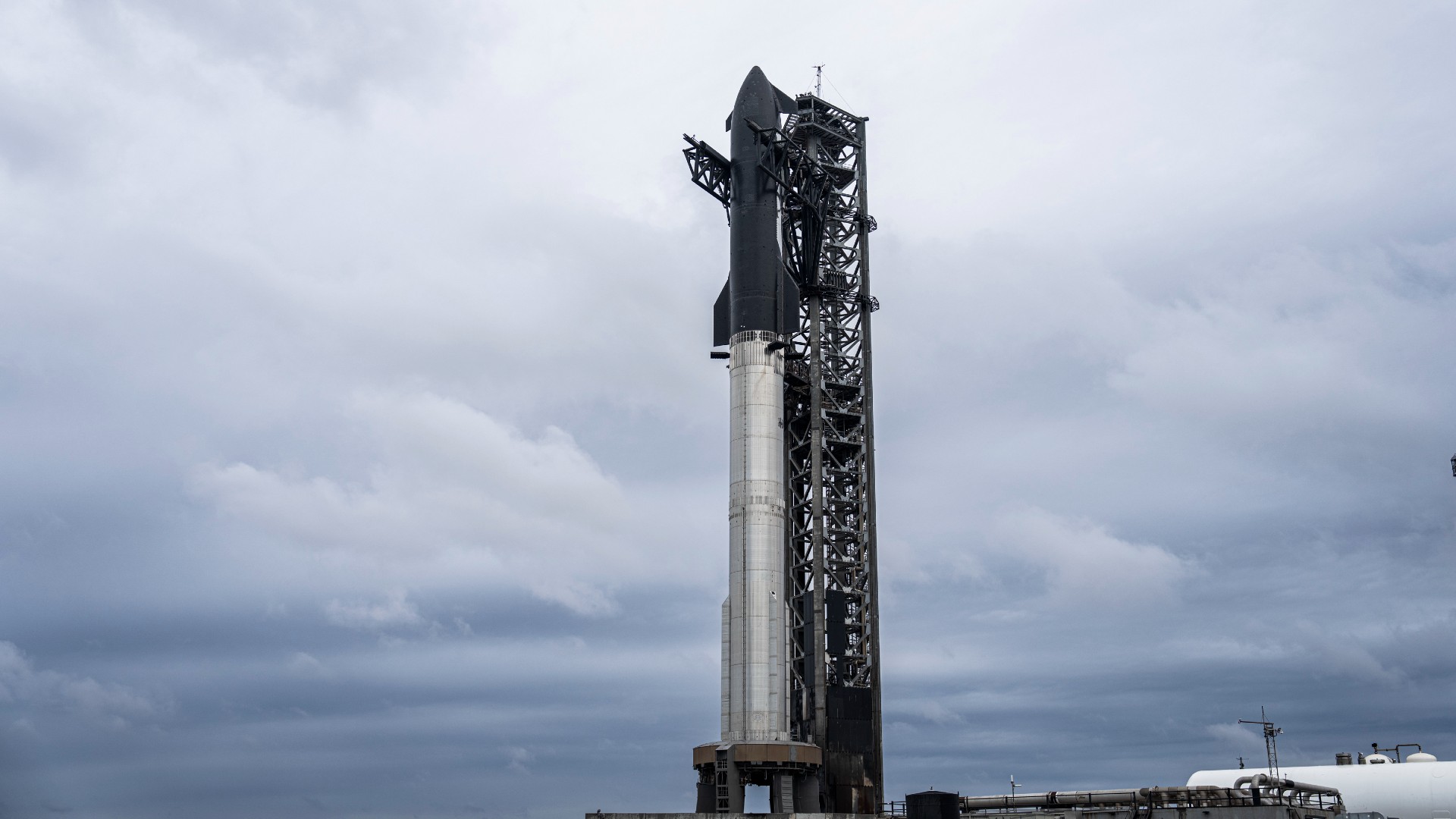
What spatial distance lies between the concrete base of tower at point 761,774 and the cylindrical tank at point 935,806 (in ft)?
19.4

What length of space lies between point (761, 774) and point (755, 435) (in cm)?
1860

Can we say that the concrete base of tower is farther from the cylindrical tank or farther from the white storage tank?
the white storage tank

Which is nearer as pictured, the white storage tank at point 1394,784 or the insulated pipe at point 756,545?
the insulated pipe at point 756,545

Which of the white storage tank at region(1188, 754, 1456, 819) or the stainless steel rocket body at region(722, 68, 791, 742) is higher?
the stainless steel rocket body at region(722, 68, 791, 742)

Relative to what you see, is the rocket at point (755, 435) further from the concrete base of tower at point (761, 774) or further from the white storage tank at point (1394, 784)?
the white storage tank at point (1394, 784)

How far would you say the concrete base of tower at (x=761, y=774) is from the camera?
6675 cm

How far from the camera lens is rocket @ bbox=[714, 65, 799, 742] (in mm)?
69500

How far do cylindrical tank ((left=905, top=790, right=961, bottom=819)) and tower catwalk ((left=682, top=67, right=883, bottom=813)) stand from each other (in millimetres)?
3649

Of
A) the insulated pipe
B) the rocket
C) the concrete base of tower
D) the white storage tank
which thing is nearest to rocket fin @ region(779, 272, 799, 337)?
the rocket

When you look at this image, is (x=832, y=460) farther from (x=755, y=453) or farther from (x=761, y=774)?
(x=761, y=774)

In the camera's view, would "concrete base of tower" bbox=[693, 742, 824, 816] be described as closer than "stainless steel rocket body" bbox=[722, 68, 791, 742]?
Yes

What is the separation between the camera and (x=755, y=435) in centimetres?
7275

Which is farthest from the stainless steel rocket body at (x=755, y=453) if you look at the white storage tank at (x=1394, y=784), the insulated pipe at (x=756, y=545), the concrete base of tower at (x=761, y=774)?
the white storage tank at (x=1394, y=784)

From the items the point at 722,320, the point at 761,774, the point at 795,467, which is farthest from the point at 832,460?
the point at 761,774
